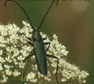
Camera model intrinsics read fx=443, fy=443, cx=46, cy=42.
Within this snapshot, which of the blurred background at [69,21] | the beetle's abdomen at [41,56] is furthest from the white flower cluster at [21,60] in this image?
the blurred background at [69,21]

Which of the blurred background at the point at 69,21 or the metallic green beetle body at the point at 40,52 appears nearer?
the metallic green beetle body at the point at 40,52

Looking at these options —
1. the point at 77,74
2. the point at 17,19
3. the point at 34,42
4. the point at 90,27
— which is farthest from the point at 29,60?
the point at 90,27

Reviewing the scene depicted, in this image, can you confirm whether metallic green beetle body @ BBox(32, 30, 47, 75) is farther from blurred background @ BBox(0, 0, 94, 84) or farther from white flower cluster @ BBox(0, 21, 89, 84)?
blurred background @ BBox(0, 0, 94, 84)

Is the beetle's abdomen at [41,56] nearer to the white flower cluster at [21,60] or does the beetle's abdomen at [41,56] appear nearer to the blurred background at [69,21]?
the white flower cluster at [21,60]

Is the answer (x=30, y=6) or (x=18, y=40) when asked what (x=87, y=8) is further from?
(x=18, y=40)

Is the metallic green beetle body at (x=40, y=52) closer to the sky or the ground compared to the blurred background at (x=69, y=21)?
closer to the ground

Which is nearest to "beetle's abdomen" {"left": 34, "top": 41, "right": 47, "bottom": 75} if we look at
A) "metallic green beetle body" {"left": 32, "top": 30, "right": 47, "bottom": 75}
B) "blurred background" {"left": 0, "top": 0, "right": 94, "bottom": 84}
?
"metallic green beetle body" {"left": 32, "top": 30, "right": 47, "bottom": 75}
